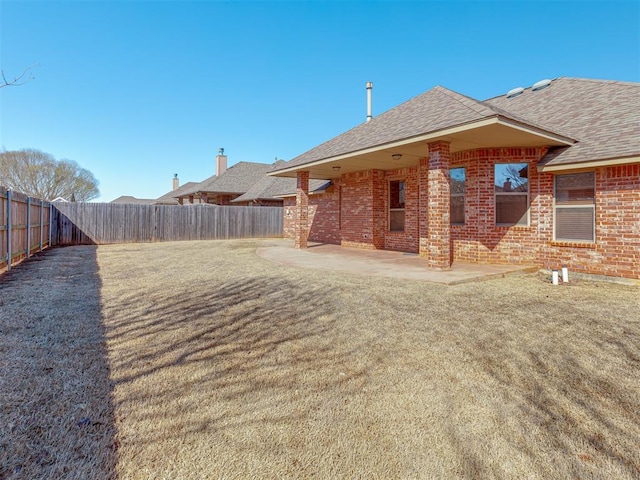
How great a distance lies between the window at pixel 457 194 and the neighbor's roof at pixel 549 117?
1.91 metres

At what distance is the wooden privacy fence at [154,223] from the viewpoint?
16.2m

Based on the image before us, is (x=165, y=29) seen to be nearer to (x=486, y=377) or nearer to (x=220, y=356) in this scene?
(x=220, y=356)

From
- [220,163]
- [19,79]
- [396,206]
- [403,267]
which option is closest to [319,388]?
[19,79]

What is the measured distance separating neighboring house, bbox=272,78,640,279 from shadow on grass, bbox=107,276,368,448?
4.88m

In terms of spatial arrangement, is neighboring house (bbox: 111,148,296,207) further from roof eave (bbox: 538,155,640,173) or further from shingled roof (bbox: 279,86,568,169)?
roof eave (bbox: 538,155,640,173)

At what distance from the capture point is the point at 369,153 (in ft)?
30.1

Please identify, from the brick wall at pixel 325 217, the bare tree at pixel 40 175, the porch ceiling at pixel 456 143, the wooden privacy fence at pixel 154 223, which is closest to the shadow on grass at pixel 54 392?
the porch ceiling at pixel 456 143

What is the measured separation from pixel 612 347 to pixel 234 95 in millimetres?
18030

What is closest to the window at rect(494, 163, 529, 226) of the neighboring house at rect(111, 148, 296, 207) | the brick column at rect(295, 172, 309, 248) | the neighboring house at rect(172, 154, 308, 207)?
the brick column at rect(295, 172, 309, 248)

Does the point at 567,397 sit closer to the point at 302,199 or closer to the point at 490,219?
the point at 490,219

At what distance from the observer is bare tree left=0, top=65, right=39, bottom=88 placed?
4.00m

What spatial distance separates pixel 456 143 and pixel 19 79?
8.06m

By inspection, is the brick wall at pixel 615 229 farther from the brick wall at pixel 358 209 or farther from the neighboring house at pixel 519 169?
the brick wall at pixel 358 209

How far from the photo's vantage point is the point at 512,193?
8.53 m
